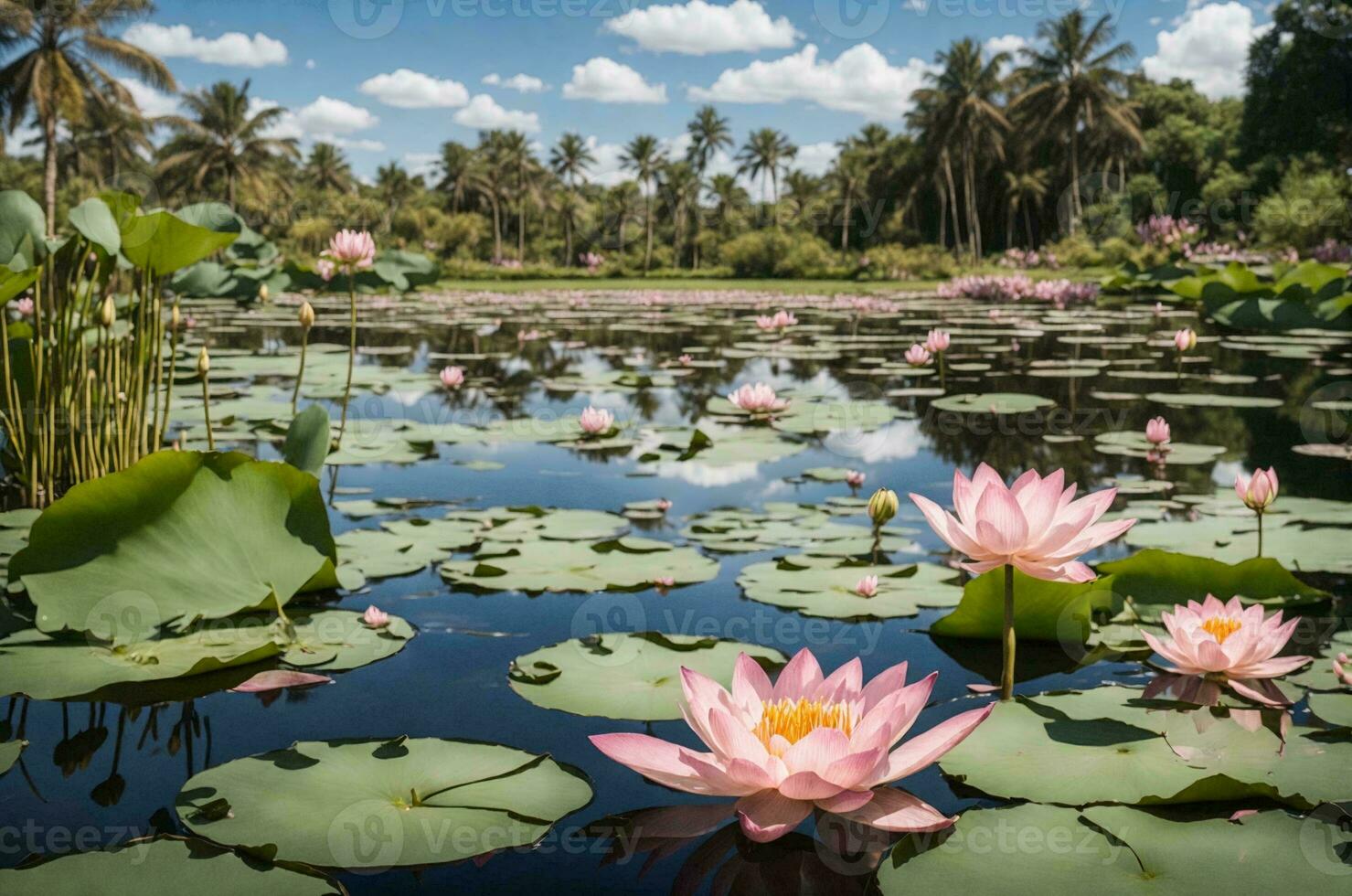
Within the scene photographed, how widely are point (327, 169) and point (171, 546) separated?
182ft

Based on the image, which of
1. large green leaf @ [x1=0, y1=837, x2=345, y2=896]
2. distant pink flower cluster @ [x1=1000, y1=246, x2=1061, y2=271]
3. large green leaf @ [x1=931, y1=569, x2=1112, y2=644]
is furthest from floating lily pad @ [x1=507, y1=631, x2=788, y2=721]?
distant pink flower cluster @ [x1=1000, y1=246, x2=1061, y2=271]

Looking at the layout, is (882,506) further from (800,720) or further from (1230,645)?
(800,720)

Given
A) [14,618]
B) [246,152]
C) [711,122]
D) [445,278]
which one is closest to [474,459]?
[14,618]

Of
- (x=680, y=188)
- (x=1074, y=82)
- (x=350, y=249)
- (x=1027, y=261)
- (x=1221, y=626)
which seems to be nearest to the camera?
(x=1221, y=626)

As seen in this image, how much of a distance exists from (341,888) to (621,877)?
253 mm

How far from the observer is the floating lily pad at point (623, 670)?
4.22 ft

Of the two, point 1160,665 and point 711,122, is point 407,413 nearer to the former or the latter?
point 1160,665

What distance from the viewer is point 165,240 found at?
2.00 meters

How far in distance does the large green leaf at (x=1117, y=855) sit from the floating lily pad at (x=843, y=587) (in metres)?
0.71

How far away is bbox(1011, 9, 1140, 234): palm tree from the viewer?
30.3 m

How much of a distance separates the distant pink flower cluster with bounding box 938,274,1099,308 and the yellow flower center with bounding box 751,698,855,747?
11.2 m

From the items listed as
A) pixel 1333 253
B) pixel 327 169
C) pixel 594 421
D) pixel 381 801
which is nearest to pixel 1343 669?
pixel 381 801

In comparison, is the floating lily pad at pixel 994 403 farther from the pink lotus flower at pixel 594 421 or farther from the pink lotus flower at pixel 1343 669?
the pink lotus flower at pixel 1343 669

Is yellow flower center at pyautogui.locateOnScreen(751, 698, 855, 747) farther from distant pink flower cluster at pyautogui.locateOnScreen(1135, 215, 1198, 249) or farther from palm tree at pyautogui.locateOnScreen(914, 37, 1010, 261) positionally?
palm tree at pyautogui.locateOnScreen(914, 37, 1010, 261)
